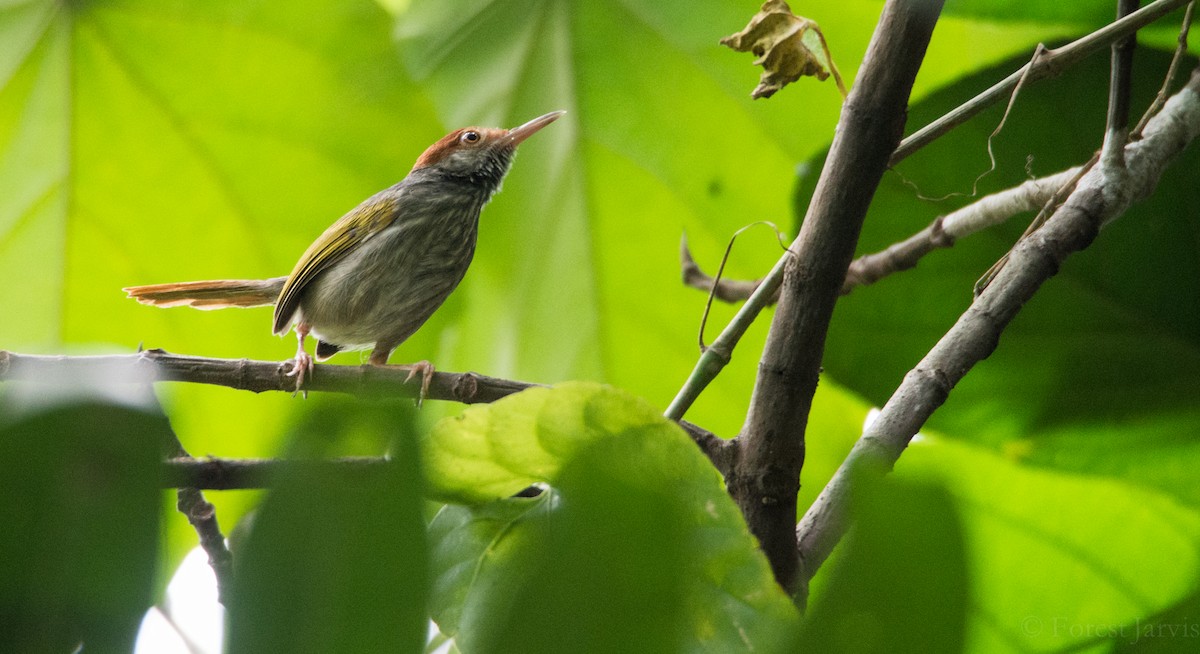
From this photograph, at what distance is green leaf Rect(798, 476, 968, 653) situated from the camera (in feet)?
0.73

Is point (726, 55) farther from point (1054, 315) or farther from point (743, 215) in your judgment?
point (1054, 315)

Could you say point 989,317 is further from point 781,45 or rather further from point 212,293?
point 212,293

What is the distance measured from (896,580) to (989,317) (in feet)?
1.42

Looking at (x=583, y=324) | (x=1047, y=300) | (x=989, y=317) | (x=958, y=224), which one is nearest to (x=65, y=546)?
(x=989, y=317)

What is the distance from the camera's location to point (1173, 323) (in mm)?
985

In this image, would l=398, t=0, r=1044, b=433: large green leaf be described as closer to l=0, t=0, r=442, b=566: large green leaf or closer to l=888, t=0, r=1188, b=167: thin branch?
l=0, t=0, r=442, b=566: large green leaf

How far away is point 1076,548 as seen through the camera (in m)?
1.05

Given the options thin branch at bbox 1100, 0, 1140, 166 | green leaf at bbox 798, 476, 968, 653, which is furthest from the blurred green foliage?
thin branch at bbox 1100, 0, 1140, 166

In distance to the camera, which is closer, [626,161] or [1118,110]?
[1118,110]

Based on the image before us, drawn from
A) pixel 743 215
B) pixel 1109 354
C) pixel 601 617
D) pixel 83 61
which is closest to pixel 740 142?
pixel 743 215

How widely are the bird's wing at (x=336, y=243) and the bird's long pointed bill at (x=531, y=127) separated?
0.91 ft

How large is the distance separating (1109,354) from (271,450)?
0.95 metres

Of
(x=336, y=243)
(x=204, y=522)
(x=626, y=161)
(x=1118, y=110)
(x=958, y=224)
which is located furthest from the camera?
(x=336, y=243)

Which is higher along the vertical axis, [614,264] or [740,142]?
[740,142]
